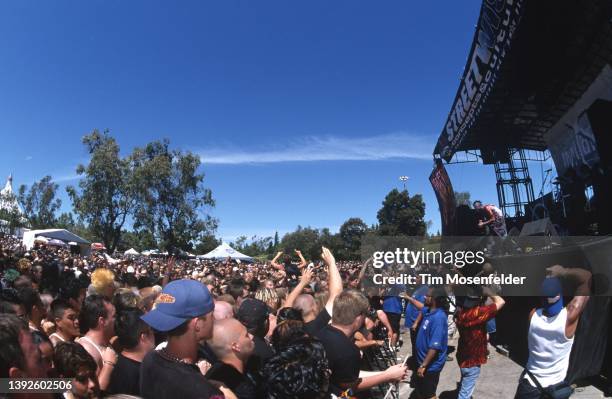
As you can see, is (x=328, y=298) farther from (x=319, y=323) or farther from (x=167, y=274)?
(x=167, y=274)

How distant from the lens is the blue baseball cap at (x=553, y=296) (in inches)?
138

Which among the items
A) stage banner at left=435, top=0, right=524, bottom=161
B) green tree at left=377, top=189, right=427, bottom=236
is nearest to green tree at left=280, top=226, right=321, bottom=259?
green tree at left=377, top=189, right=427, bottom=236

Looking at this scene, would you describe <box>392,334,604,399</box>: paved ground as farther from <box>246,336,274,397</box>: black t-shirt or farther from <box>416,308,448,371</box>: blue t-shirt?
<box>246,336,274,397</box>: black t-shirt

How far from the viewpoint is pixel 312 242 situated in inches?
3204

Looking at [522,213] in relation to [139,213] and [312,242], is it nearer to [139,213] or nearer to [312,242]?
[139,213]

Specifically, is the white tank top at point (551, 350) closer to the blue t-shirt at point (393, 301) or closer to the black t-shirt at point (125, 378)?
the black t-shirt at point (125, 378)

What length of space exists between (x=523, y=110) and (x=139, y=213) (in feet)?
110

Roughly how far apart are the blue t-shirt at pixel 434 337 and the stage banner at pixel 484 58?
841 centimetres

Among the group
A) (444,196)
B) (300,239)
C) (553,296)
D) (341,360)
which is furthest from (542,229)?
(300,239)

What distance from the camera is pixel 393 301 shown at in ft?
30.2

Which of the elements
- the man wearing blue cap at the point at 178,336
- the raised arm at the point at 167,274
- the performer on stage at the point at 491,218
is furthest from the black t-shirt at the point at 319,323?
the performer on stage at the point at 491,218

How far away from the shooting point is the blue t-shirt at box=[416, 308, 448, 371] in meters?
4.87

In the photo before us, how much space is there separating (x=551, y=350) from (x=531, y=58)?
34.5ft

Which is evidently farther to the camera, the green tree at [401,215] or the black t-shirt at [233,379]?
the green tree at [401,215]
